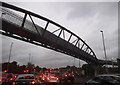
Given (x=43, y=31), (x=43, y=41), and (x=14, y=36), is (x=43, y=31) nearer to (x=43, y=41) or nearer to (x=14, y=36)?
(x=43, y=41)

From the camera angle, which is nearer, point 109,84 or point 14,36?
point 109,84

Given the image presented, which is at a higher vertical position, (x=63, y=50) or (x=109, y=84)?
(x=63, y=50)

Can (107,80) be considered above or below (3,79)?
above

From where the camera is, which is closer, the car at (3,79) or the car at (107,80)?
the car at (107,80)

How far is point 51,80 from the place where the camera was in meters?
24.7

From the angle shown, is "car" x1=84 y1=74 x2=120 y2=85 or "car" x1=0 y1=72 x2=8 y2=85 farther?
"car" x1=0 y1=72 x2=8 y2=85

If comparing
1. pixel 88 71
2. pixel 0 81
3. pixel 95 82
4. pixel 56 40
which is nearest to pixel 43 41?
pixel 56 40

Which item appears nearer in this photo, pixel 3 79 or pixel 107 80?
pixel 107 80

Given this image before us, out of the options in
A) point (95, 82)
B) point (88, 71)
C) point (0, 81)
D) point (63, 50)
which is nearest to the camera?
point (95, 82)

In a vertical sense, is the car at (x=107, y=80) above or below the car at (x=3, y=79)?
above

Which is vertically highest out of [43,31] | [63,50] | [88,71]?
[43,31]

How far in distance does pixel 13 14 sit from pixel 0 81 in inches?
299

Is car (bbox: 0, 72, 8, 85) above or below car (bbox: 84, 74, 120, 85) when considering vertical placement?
below

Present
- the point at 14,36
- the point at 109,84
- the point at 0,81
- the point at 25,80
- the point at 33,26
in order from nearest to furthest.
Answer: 1. the point at 109,84
2. the point at 25,80
3. the point at 0,81
4. the point at 14,36
5. the point at 33,26
